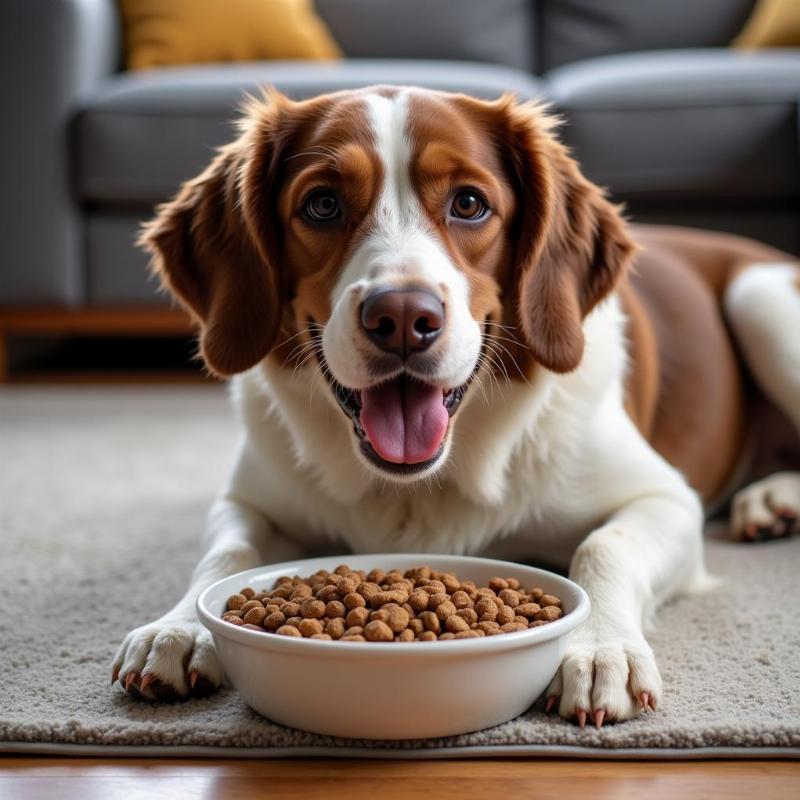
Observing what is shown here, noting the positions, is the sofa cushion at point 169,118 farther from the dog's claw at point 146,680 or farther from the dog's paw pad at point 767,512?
the dog's claw at point 146,680

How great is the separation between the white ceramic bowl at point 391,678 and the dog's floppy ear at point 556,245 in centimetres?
57

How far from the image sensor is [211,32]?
4.79 m

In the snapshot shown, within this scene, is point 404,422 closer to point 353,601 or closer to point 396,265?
point 396,265

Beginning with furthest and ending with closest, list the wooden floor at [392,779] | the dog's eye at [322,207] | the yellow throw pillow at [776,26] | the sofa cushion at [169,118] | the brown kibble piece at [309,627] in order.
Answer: the yellow throw pillow at [776,26] → the sofa cushion at [169,118] → the dog's eye at [322,207] → the brown kibble piece at [309,627] → the wooden floor at [392,779]

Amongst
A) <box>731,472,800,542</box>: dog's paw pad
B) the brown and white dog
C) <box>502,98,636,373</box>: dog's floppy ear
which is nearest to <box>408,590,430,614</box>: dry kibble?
the brown and white dog

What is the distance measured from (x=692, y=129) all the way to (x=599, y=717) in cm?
306

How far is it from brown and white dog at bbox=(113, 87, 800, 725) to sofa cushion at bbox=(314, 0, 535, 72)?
339 centimetres

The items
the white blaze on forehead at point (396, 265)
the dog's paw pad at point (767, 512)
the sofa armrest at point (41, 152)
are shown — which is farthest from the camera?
the sofa armrest at point (41, 152)

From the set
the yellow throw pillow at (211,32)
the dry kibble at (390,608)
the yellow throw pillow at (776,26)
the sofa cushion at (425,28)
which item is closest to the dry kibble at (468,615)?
the dry kibble at (390,608)

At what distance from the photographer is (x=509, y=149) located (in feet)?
6.03

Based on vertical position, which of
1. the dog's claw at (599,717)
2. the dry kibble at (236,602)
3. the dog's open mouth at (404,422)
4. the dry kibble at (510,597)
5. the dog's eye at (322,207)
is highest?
the dog's eye at (322,207)

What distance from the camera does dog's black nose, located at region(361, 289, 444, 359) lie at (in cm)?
146

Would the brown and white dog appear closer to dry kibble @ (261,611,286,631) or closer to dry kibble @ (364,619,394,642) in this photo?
dry kibble @ (261,611,286,631)

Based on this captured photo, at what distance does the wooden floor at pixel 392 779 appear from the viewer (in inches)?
46.7
